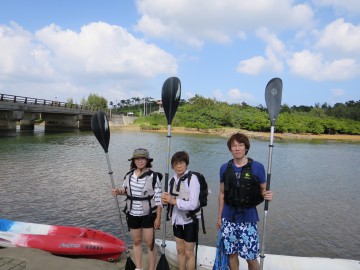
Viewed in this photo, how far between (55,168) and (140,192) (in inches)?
598

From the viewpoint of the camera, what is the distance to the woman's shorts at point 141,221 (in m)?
4.72

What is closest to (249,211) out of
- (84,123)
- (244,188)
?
(244,188)

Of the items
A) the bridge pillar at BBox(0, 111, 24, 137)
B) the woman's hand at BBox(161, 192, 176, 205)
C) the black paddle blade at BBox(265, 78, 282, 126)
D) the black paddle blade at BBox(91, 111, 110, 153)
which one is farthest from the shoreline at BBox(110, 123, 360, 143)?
the woman's hand at BBox(161, 192, 176, 205)

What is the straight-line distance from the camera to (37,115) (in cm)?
4744

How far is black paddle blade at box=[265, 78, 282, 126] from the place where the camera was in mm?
4758

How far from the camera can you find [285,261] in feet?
18.8

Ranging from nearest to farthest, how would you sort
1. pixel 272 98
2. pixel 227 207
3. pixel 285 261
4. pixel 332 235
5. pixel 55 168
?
pixel 227 207, pixel 272 98, pixel 285 261, pixel 332 235, pixel 55 168

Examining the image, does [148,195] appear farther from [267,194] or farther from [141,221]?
[267,194]

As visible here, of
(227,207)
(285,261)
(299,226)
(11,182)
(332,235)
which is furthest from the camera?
(11,182)

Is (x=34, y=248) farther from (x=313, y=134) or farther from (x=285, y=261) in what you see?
(x=313, y=134)

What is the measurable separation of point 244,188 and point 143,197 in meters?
1.50

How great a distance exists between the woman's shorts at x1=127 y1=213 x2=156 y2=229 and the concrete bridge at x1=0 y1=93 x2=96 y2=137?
35.9 meters

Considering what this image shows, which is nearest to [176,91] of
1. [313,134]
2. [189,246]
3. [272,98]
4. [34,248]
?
[272,98]

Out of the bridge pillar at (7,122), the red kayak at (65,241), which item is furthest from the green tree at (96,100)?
the red kayak at (65,241)
